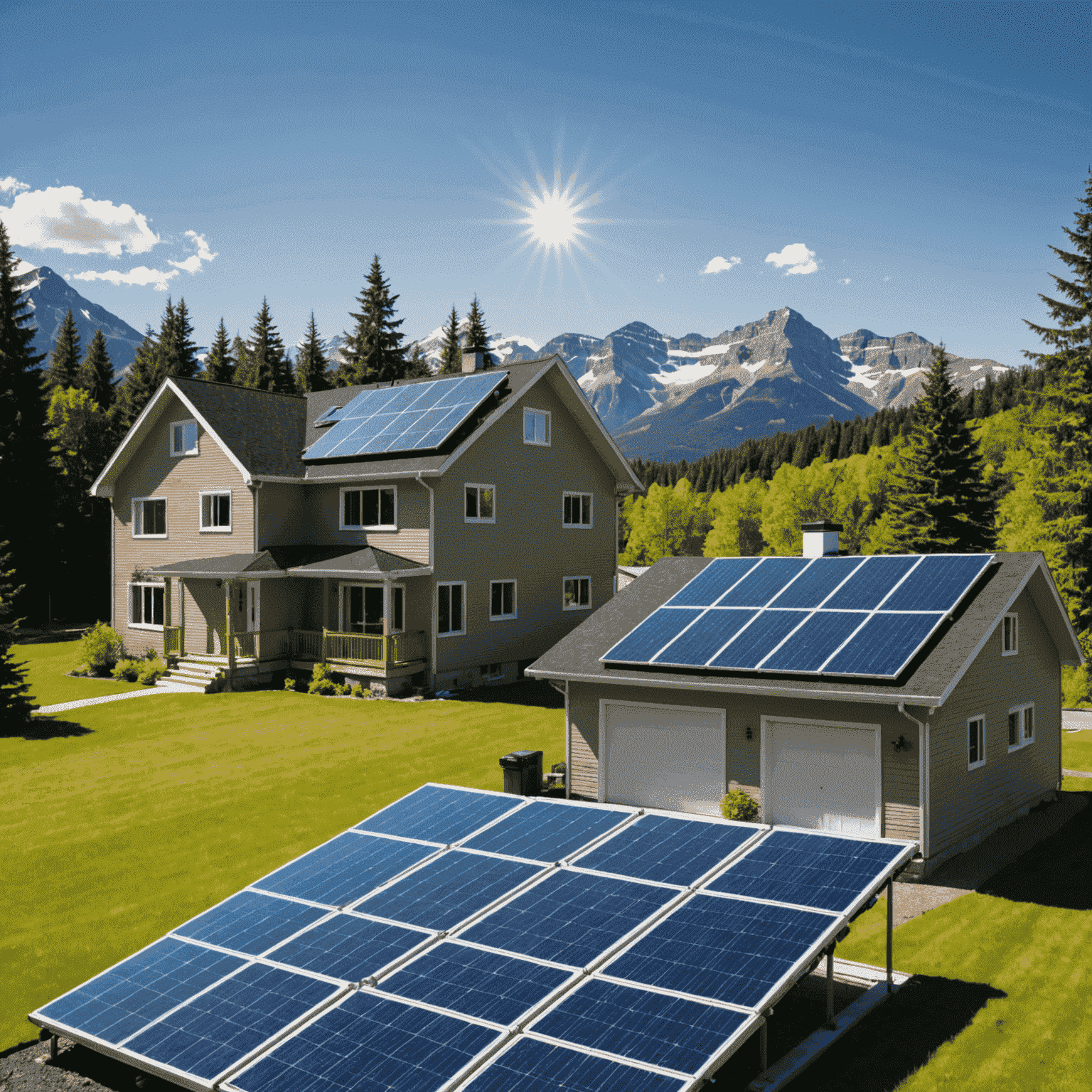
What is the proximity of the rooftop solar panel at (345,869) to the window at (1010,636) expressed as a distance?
11355 mm

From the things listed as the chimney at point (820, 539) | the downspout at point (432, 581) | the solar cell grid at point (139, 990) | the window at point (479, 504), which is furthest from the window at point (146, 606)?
the solar cell grid at point (139, 990)

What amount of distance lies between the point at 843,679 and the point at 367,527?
20.3m

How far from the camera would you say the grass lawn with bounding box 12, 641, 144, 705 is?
28.8 meters

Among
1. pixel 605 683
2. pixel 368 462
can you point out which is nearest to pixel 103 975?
pixel 605 683

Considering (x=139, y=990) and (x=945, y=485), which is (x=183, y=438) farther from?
(x=945, y=485)

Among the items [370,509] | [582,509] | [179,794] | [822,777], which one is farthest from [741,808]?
[582,509]

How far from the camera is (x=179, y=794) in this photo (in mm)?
18078

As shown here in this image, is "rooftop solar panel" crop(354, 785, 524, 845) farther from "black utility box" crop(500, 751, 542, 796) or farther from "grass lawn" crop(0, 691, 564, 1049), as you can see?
"black utility box" crop(500, 751, 542, 796)

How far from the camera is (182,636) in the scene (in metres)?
32.8

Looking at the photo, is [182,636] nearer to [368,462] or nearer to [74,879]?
[368,462]

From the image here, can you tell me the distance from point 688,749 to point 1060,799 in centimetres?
869

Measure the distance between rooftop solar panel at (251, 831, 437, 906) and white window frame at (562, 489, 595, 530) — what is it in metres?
24.9

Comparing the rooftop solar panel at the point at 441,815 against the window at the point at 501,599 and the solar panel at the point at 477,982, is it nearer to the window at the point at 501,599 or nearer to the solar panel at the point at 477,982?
the solar panel at the point at 477,982

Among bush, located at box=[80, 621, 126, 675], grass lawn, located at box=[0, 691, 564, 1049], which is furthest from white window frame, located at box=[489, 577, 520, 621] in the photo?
bush, located at box=[80, 621, 126, 675]
